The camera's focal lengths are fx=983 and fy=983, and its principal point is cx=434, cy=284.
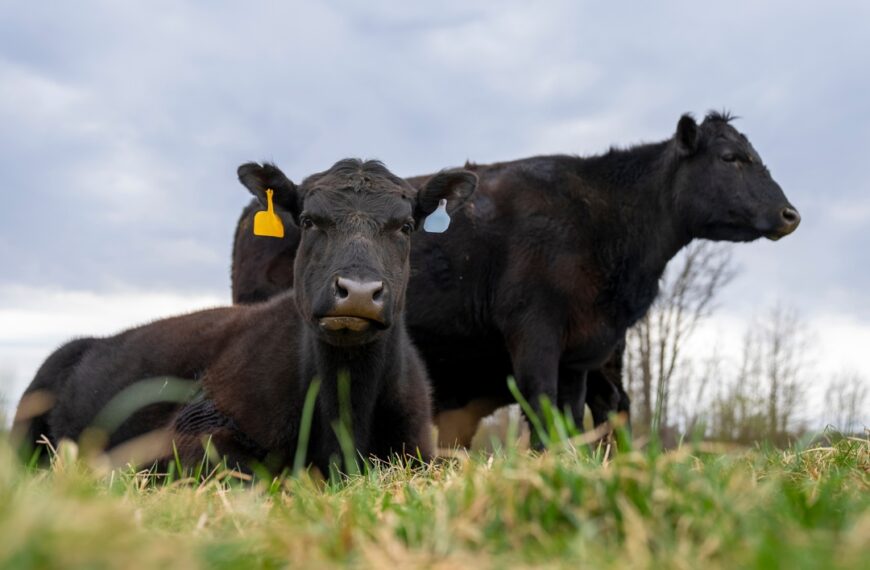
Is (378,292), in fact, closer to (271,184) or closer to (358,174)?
(358,174)

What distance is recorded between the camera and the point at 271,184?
25.4 feet

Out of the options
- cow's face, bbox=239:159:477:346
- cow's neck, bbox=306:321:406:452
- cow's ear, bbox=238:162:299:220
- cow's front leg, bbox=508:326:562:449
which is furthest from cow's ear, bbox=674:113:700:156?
cow's neck, bbox=306:321:406:452

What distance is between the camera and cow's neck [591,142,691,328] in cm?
1167

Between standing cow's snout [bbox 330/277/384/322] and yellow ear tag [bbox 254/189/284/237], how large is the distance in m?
1.61

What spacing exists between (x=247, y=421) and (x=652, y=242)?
6.54 meters

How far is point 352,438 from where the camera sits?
22.7 ft

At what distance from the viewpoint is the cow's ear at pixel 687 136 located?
11867 mm

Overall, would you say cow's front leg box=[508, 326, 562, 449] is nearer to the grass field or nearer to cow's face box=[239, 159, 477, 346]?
cow's face box=[239, 159, 477, 346]

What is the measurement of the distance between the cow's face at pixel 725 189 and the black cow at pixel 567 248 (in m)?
0.01

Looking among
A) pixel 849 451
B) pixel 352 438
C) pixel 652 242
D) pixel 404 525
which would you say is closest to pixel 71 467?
pixel 404 525

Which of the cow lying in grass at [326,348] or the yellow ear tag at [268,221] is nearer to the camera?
the cow lying in grass at [326,348]

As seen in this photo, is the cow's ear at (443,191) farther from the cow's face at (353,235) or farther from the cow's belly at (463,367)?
the cow's belly at (463,367)

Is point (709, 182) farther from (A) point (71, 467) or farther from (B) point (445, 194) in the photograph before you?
(A) point (71, 467)

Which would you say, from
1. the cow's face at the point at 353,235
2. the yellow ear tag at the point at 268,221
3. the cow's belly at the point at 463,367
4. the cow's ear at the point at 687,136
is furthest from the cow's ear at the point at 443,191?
the cow's ear at the point at 687,136
